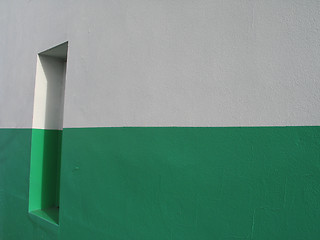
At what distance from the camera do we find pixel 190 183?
1.92m

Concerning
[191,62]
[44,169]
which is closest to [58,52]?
[44,169]

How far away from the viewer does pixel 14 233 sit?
4.09m

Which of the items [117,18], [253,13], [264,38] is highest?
[117,18]

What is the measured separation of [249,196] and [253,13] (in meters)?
1.13

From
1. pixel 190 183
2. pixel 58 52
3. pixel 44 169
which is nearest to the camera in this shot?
pixel 190 183

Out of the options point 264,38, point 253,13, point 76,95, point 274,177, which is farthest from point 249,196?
point 76,95

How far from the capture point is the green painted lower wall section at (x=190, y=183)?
149cm

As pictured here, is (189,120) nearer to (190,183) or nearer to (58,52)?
(190,183)

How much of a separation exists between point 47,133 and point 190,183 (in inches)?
113

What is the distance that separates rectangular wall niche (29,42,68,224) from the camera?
152 inches

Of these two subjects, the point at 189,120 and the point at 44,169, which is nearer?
the point at 189,120

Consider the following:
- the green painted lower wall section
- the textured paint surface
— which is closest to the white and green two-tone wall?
the green painted lower wall section

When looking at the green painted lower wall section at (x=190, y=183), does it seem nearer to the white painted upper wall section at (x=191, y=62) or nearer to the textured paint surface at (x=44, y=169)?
the white painted upper wall section at (x=191, y=62)

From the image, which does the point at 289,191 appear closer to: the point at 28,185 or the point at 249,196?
the point at 249,196
